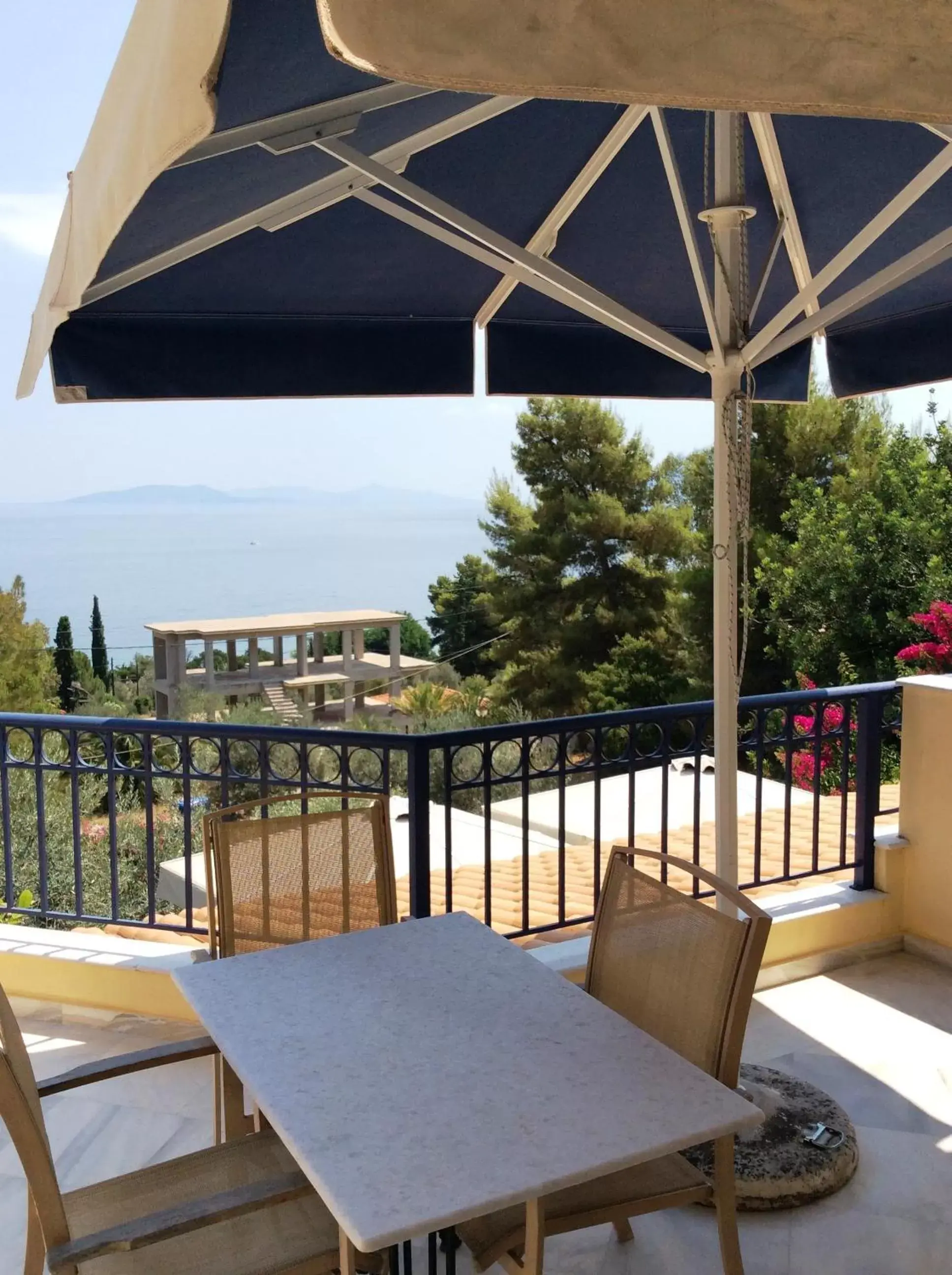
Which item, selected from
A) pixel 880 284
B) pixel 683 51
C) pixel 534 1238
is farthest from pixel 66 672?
pixel 683 51

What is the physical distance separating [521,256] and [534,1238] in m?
1.95

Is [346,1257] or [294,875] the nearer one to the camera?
[346,1257]

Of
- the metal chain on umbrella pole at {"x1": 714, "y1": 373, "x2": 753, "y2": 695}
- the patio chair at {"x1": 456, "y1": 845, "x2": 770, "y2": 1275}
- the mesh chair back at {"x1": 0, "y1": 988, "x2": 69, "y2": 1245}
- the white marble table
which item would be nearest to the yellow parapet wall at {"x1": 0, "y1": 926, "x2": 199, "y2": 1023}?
the white marble table

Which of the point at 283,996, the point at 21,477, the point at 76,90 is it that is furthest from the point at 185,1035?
the point at 21,477

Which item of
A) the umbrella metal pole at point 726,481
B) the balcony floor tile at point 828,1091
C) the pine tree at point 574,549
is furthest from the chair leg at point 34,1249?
the pine tree at point 574,549

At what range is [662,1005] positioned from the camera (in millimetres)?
2213

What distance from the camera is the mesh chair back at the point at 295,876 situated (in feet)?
8.68

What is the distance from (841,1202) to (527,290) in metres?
2.72

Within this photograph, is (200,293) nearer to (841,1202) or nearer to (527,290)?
(527,290)

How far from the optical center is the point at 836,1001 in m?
3.79

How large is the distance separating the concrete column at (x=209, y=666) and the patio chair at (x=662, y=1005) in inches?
1207

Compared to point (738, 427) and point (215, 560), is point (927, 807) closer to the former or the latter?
point (738, 427)

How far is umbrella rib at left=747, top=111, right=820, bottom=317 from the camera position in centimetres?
286

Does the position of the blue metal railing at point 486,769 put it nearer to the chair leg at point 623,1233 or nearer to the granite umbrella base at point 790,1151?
the granite umbrella base at point 790,1151
